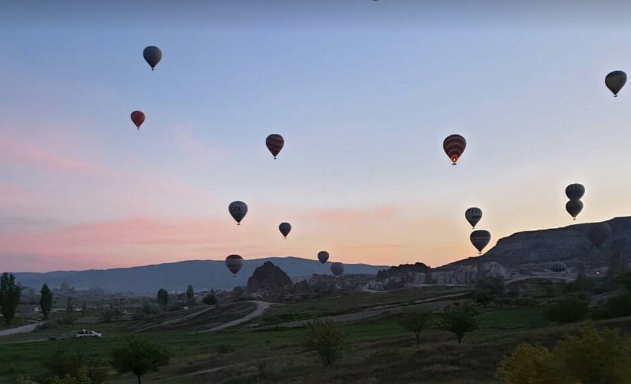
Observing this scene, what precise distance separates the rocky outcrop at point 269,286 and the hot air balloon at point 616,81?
343 ft

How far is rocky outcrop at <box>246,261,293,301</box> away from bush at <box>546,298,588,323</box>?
329ft

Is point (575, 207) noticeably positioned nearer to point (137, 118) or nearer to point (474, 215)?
point (474, 215)

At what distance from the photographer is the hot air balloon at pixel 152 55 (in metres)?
60.6

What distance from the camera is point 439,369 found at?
1320 inches

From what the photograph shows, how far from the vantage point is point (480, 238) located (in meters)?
95.5

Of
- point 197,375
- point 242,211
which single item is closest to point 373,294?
point 242,211

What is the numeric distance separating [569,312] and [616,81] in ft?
76.4

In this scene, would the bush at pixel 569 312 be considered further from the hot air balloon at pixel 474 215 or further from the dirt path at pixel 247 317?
the dirt path at pixel 247 317

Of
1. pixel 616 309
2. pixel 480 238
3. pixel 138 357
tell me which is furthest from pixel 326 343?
pixel 480 238

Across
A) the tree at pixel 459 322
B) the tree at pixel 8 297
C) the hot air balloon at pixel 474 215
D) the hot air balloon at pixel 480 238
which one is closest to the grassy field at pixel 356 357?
the tree at pixel 459 322

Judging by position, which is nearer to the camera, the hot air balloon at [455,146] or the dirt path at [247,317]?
the hot air balloon at [455,146]

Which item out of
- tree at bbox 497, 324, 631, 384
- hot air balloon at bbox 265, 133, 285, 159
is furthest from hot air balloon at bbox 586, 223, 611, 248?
tree at bbox 497, 324, 631, 384

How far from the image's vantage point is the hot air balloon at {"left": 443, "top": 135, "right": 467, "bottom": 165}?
61781 millimetres

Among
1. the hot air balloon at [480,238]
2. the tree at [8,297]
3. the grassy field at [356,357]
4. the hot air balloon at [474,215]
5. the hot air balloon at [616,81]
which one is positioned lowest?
the grassy field at [356,357]
